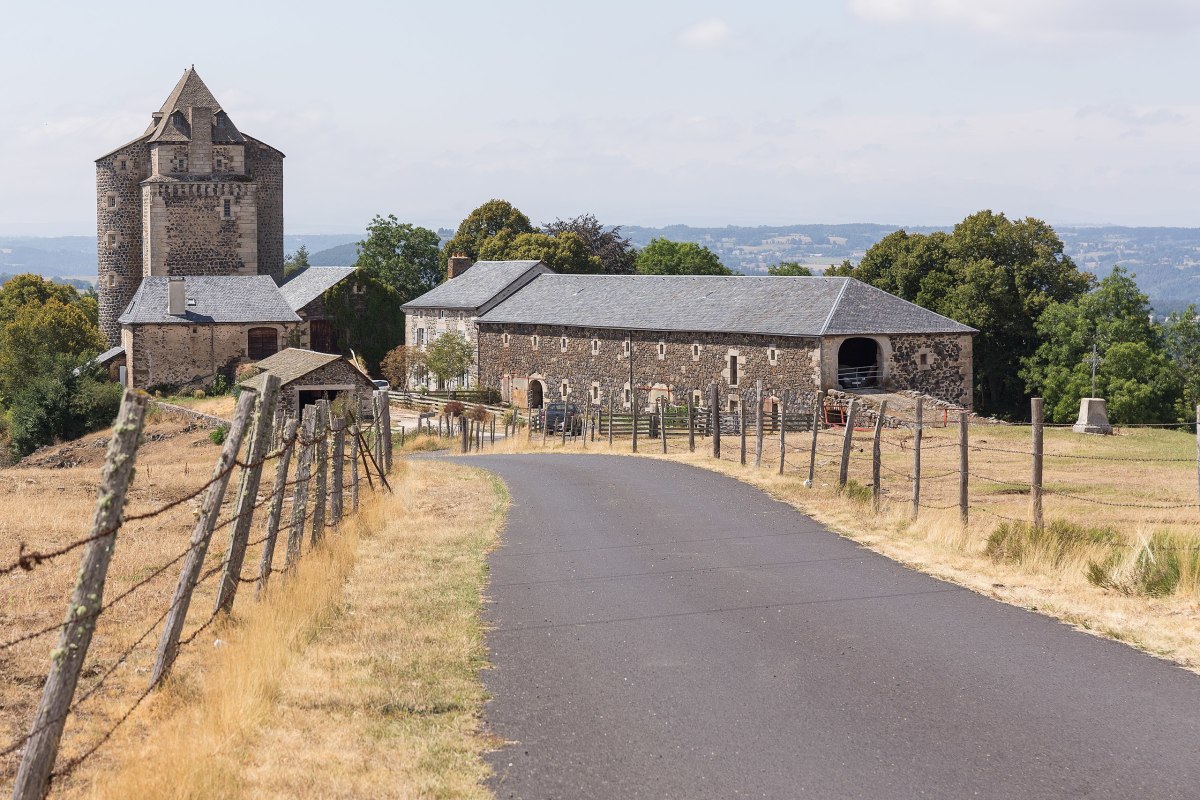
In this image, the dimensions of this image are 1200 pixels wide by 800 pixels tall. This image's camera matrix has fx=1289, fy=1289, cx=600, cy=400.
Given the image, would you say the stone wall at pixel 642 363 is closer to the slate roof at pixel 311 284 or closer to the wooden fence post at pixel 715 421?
the slate roof at pixel 311 284

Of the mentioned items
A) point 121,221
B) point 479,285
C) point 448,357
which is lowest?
point 448,357

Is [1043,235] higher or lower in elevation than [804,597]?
higher

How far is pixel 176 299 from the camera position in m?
58.2

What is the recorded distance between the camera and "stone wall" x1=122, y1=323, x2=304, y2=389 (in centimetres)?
5741

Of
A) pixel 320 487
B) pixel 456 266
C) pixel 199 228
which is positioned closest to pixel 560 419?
pixel 456 266

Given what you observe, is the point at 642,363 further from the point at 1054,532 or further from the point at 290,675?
the point at 290,675

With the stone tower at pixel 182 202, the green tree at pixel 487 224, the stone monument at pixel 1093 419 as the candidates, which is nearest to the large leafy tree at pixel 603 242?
the green tree at pixel 487 224

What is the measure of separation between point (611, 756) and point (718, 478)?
54.1 ft

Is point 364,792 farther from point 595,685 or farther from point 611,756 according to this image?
point 595,685

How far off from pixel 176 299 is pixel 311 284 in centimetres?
1389

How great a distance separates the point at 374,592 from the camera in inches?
472

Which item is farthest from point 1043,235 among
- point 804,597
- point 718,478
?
point 804,597

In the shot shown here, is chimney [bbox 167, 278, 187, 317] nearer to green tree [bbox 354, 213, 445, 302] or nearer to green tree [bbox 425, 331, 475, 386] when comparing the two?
green tree [bbox 425, 331, 475, 386]

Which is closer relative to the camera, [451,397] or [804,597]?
[804,597]
